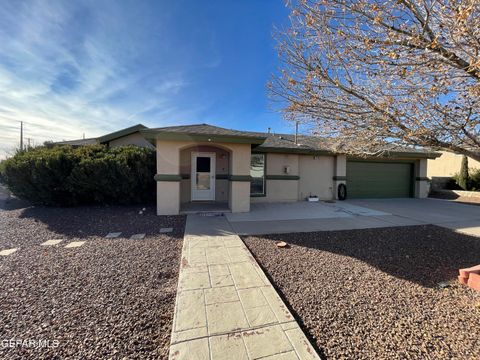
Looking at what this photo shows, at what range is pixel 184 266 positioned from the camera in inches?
144

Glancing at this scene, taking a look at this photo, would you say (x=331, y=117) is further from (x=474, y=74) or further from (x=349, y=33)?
(x=474, y=74)

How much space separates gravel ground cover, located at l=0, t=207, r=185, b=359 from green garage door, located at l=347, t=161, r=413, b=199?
32.8ft

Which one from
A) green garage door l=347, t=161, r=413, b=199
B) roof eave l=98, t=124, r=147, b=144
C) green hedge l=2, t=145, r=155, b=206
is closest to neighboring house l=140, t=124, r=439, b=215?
green garage door l=347, t=161, r=413, b=199

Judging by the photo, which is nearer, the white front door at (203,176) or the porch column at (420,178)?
the white front door at (203,176)

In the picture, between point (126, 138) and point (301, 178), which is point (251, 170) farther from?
point (126, 138)

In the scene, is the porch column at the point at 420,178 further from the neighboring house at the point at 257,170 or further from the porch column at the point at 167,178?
the porch column at the point at 167,178

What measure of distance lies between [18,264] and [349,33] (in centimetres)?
655

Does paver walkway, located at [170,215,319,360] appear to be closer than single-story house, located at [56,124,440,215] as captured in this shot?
Yes

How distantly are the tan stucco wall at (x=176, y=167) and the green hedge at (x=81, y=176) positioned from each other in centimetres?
153

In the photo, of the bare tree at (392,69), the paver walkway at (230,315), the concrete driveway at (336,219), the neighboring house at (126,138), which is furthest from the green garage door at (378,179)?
the neighboring house at (126,138)

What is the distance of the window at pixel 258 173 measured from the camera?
1002 centimetres

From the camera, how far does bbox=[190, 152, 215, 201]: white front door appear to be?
941cm

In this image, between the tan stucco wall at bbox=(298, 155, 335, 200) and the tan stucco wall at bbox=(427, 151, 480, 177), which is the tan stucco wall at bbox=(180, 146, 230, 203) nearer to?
the tan stucco wall at bbox=(298, 155, 335, 200)

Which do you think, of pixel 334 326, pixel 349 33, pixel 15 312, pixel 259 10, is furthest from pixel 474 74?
pixel 15 312
